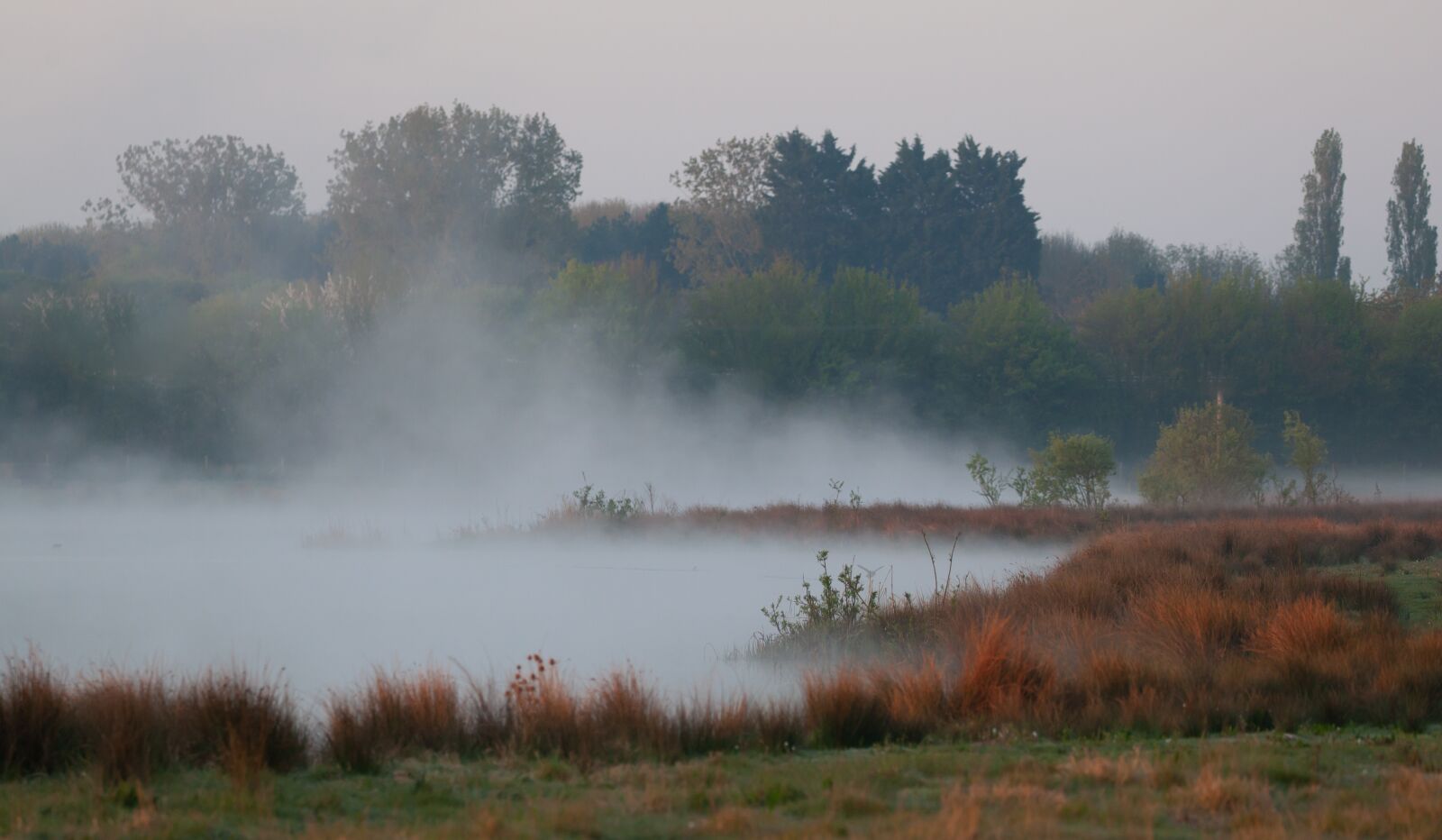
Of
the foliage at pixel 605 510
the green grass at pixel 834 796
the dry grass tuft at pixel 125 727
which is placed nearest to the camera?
the green grass at pixel 834 796

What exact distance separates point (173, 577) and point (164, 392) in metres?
27.5

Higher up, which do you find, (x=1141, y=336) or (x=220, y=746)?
(x=1141, y=336)

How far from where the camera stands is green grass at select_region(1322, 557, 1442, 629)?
35.9ft

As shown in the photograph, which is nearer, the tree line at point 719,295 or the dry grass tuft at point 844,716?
the dry grass tuft at point 844,716

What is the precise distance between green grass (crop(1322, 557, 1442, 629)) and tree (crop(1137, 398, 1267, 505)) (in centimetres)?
1306

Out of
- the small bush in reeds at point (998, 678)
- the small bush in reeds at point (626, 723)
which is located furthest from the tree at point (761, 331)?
the small bush in reeds at point (626, 723)

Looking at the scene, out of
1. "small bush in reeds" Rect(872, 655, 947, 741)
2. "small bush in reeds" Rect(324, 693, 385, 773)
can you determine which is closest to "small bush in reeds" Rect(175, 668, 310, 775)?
"small bush in reeds" Rect(324, 693, 385, 773)

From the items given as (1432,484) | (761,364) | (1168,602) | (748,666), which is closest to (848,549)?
(748,666)

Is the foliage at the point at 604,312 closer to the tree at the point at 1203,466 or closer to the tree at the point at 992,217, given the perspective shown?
the tree at the point at 992,217

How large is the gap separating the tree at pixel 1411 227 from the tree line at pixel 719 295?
120mm

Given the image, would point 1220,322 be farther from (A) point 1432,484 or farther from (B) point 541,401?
(B) point 541,401

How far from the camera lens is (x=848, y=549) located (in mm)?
23344

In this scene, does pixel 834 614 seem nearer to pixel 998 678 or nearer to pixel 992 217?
pixel 998 678

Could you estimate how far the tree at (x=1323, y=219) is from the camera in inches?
2422
